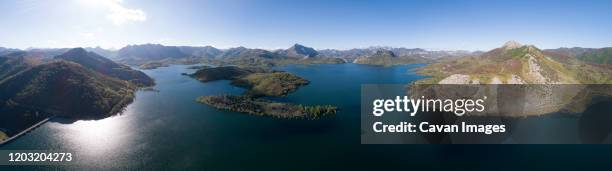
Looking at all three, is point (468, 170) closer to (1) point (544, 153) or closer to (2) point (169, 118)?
(1) point (544, 153)

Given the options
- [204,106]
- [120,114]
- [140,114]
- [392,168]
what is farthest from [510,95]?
[120,114]

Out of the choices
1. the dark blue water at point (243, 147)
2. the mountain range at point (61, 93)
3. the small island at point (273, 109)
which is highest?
the mountain range at point (61, 93)

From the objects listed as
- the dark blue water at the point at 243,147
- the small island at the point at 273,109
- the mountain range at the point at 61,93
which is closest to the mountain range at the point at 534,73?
the dark blue water at the point at 243,147

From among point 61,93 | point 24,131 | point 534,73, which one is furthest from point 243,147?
point 534,73

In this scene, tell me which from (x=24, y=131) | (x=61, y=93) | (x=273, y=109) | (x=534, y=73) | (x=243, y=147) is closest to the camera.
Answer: (x=243, y=147)

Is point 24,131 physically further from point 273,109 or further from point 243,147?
point 273,109

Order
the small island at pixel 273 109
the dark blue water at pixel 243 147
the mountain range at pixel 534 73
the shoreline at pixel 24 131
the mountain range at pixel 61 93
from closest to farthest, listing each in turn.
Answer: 1. the dark blue water at pixel 243 147
2. the shoreline at pixel 24 131
3. the small island at pixel 273 109
4. the mountain range at pixel 61 93
5. the mountain range at pixel 534 73

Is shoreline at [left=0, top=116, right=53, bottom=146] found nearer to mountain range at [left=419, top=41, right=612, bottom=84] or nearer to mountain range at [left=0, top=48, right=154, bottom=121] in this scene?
mountain range at [left=0, top=48, right=154, bottom=121]

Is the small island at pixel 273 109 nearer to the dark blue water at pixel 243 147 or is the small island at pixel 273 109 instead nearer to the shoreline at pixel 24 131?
the dark blue water at pixel 243 147

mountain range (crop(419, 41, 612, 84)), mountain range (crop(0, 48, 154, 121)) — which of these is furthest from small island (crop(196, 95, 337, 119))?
mountain range (crop(419, 41, 612, 84))
